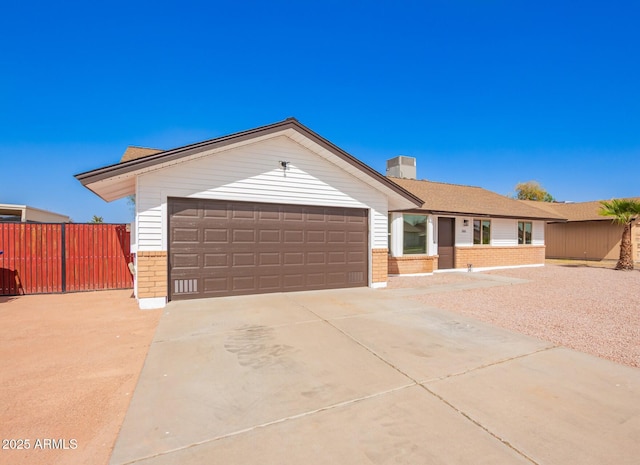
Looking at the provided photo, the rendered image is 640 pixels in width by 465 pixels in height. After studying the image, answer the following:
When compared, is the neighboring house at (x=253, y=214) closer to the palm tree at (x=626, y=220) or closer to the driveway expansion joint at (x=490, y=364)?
the driveway expansion joint at (x=490, y=364)

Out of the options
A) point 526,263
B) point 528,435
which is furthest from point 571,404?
point 526,263

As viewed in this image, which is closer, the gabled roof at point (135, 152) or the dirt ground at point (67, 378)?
the dirt ground at point (67, 378)

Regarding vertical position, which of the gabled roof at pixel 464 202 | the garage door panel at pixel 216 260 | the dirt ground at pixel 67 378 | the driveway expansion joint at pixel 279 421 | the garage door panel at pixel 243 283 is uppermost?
the gabled roof at pixel 464 202

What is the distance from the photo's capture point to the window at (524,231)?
1722 cm

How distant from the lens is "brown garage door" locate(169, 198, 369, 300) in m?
7.75

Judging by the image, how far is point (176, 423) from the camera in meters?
2.86

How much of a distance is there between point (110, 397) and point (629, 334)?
320 inches

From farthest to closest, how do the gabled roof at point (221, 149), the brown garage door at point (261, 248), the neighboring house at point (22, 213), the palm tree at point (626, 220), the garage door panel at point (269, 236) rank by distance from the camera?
the palm tree at point (626, 220), the neighboring house at point (22, 213), the garage door panel at point (269, 236), the brown garage door at point (261, 248), the gabled roof at point (221, 149)

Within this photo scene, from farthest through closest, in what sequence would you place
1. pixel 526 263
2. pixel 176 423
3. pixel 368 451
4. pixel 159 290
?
pixel 526 263, pixel 159 290, pixel 176 423, pixel 368 451

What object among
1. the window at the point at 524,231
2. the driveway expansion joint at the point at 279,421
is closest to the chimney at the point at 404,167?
the window at the point at 524,231

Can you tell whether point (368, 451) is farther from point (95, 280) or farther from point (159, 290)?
point (95, 280)

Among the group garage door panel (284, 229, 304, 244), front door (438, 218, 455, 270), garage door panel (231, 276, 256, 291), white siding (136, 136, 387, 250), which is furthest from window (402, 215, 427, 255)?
garage door panel (231, 276, 256, 291)

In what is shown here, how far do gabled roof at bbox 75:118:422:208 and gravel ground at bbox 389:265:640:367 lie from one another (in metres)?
3.61

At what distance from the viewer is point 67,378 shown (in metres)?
3.75
